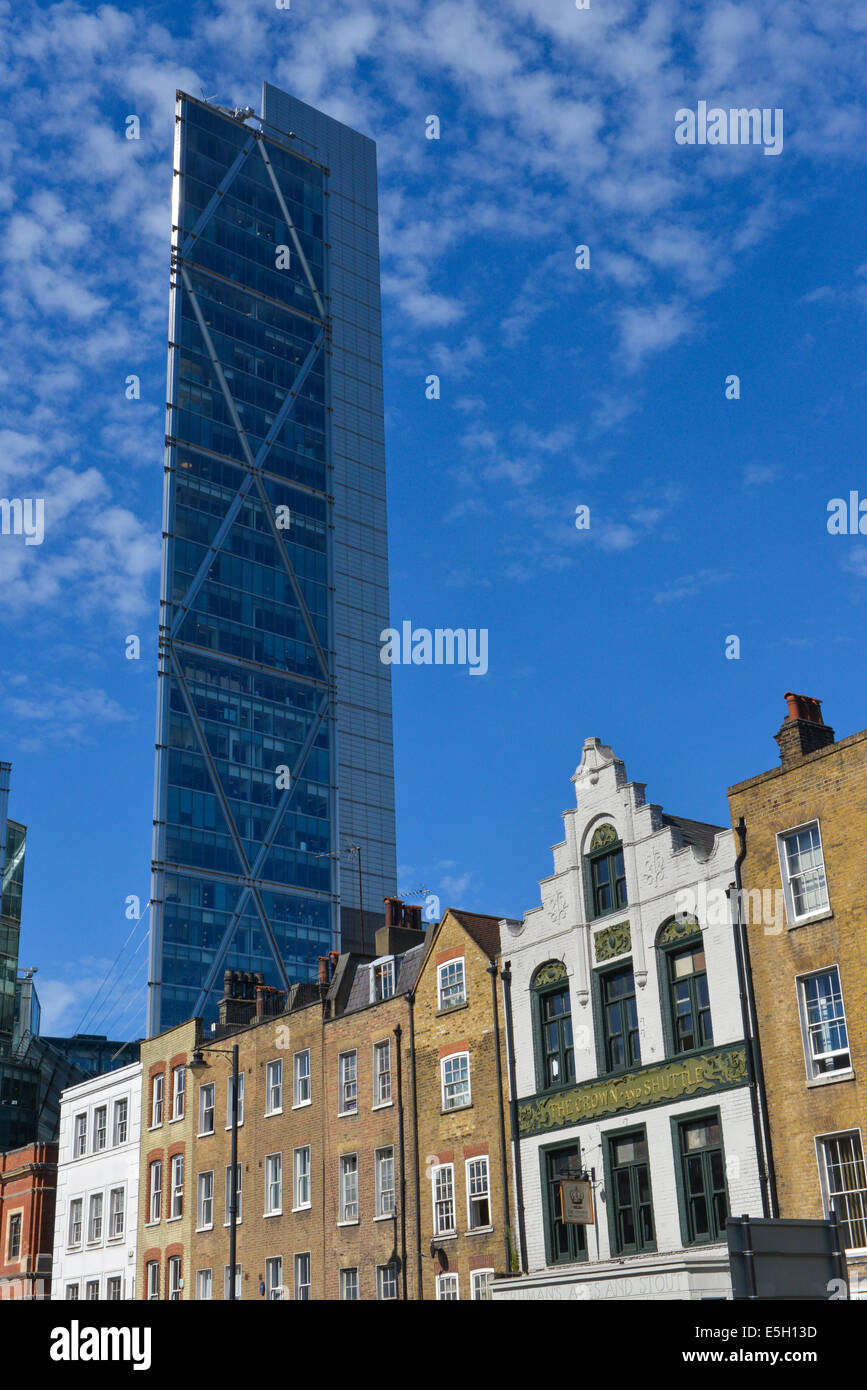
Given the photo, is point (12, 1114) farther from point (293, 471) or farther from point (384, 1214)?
point (293, 471)

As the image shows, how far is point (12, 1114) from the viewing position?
9750cm

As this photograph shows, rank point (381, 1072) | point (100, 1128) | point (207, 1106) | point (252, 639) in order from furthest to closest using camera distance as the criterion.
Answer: point (252, 639), point (100, 1128), point (207, 1106), point (381, 1072)

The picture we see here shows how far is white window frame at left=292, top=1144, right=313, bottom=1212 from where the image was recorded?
47938 mm

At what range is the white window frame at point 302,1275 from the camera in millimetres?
46806

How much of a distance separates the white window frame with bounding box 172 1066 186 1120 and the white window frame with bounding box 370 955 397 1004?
12.0 meters

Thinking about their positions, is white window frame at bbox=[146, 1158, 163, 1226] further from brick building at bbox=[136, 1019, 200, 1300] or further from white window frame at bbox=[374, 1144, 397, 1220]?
white window frame at bbox=[374, 1144, 397, 1220]

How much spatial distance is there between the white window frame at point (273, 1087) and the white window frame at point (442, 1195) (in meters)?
9.54

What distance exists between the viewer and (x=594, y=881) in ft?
131

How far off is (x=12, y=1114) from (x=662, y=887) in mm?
72897

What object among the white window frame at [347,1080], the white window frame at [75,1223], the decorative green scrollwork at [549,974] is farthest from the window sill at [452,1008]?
the white window frame at [75,1223]

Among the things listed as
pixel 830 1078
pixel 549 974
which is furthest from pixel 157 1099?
pixel 830 1078

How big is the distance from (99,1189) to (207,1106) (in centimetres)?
941

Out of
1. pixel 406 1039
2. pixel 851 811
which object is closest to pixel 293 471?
pixel 406 1039

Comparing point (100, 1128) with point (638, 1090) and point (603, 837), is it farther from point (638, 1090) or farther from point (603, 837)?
point (638, 1090)
